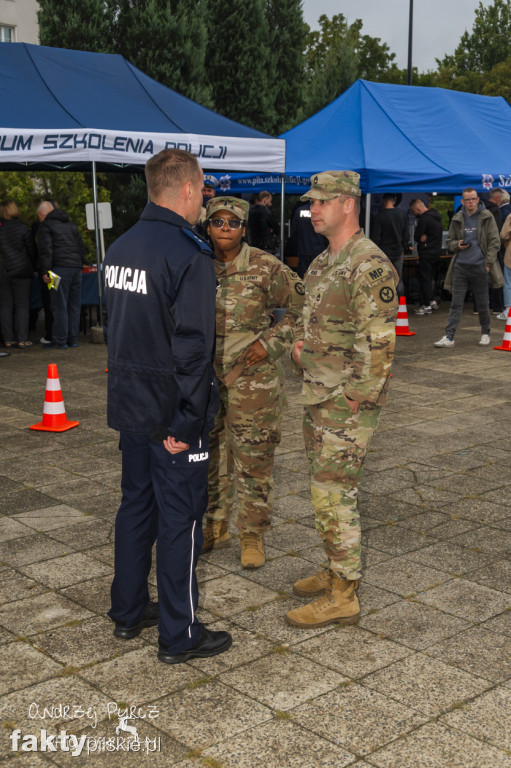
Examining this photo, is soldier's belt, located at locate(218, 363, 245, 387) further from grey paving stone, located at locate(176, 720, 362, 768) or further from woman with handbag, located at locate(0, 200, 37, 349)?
woman with handbag, located at locate(0, 200, 37, 349)

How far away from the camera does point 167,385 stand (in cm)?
339

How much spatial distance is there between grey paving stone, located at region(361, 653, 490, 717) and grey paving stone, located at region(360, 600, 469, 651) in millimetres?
179

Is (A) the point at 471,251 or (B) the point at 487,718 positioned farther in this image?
(A) the point at 471,251

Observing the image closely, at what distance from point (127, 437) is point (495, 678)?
1.76m

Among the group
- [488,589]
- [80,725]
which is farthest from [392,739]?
[488,589]

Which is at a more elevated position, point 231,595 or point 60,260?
point 60,260

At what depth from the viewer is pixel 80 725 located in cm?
311

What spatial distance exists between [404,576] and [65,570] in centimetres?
176

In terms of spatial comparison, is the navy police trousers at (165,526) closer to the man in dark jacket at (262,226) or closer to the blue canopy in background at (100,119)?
the blue canopy in background at (100,119)

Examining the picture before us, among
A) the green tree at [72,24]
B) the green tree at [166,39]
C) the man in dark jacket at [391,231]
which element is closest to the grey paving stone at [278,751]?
the man in dark jacket at [391,231]

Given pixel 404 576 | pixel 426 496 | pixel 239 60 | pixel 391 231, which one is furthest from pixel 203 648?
pixel 239 60

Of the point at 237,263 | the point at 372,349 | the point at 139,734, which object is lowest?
the point at 139,734

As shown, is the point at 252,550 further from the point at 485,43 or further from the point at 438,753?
the point at 485,43

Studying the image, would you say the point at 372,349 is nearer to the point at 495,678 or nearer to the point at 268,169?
the point at 495,678
